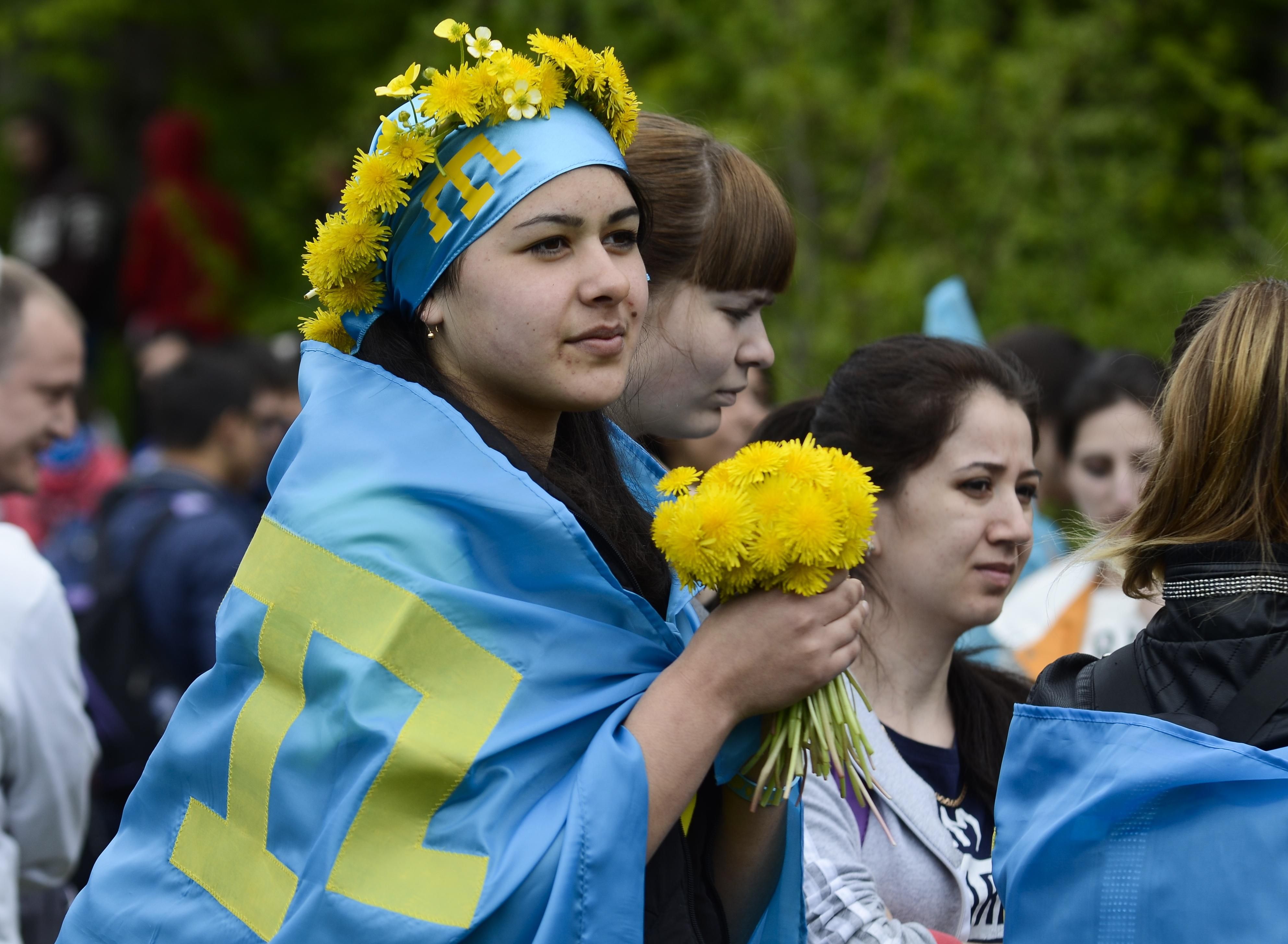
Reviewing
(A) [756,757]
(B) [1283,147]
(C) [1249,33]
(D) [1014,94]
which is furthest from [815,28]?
(A) [756,757]

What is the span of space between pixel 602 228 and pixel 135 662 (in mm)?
2817

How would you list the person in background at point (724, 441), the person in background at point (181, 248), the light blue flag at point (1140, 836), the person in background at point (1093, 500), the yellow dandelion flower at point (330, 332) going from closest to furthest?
the light blue flag at point (1140, 836)
the yellow dandelion flower at point (330, 332)
the person in background at point (1093, 500)
the person in background at point (724, 441)
the person in background at point (181, 248)

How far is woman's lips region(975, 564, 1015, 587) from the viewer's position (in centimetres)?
286

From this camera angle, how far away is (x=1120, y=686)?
2023 mm

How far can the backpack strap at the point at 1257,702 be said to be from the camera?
187cm

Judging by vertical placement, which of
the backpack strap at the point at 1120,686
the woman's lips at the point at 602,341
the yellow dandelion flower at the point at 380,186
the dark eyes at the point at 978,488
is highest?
the yellow dandelion flower at the point at 380,186

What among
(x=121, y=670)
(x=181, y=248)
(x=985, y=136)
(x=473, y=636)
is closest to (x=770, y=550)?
(x=473, y=636)

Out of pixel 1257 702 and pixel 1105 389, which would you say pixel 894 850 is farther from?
pixel 1105 389

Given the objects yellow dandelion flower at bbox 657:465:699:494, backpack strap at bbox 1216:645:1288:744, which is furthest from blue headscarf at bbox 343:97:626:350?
backpack strap at bbox 1216:645:1288:744

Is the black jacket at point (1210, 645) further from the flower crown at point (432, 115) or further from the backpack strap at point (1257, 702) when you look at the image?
the flower crown at point (432, 115)

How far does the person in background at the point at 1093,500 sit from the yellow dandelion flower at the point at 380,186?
1.95 metres

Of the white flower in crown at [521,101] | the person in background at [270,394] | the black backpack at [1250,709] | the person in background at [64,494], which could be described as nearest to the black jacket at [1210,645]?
the black backpack at [1250,709]

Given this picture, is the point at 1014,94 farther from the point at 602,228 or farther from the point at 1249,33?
the point at 602,228

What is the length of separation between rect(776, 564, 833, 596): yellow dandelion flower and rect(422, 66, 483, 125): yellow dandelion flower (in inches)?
34.4
